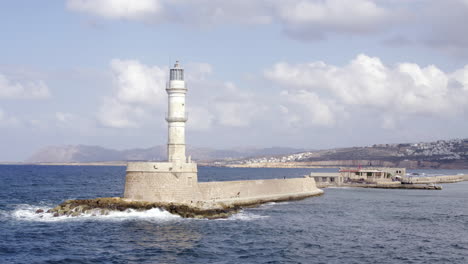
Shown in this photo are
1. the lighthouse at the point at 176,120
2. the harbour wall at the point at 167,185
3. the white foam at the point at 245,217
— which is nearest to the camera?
the white foam at the point at 245,217

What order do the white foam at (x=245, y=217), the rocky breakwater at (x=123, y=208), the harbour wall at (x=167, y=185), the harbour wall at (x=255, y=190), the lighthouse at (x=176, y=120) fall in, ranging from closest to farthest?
the rocky breakwater at (x=123, y=208)
the white foam at (x=245, y=217)
the harbour wall at (x=167, y=185)
the lighthouse at (x=176, y=120)
the harbour wall at (x=255, y=190)

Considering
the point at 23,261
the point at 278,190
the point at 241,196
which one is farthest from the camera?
the point at 278,190

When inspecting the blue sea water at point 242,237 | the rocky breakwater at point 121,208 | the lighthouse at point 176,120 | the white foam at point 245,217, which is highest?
the lighthouse at point 176,120

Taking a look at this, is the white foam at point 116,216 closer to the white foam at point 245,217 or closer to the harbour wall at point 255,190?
the white foam at point 245,217

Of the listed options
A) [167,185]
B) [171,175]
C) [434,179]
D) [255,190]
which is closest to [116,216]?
[167,185]

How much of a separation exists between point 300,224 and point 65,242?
1702cm

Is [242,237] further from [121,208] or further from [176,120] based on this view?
[176,120]

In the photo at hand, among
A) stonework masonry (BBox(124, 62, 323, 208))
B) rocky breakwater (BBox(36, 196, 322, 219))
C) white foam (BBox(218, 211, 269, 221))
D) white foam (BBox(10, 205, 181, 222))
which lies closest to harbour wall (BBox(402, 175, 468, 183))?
stonework masonry (BBox(124, 62, 323, 208))

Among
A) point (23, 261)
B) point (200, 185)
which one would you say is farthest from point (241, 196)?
point (23, 261)

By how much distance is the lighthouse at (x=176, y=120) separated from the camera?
151 ft

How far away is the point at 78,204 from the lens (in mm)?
43750

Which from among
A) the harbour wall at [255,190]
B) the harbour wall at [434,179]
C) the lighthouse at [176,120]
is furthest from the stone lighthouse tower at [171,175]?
Answer: the harbour wall at [434,179]

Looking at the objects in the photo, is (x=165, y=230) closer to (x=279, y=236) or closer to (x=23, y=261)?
(x=279, y=236)

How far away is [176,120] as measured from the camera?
4584 centimetres
